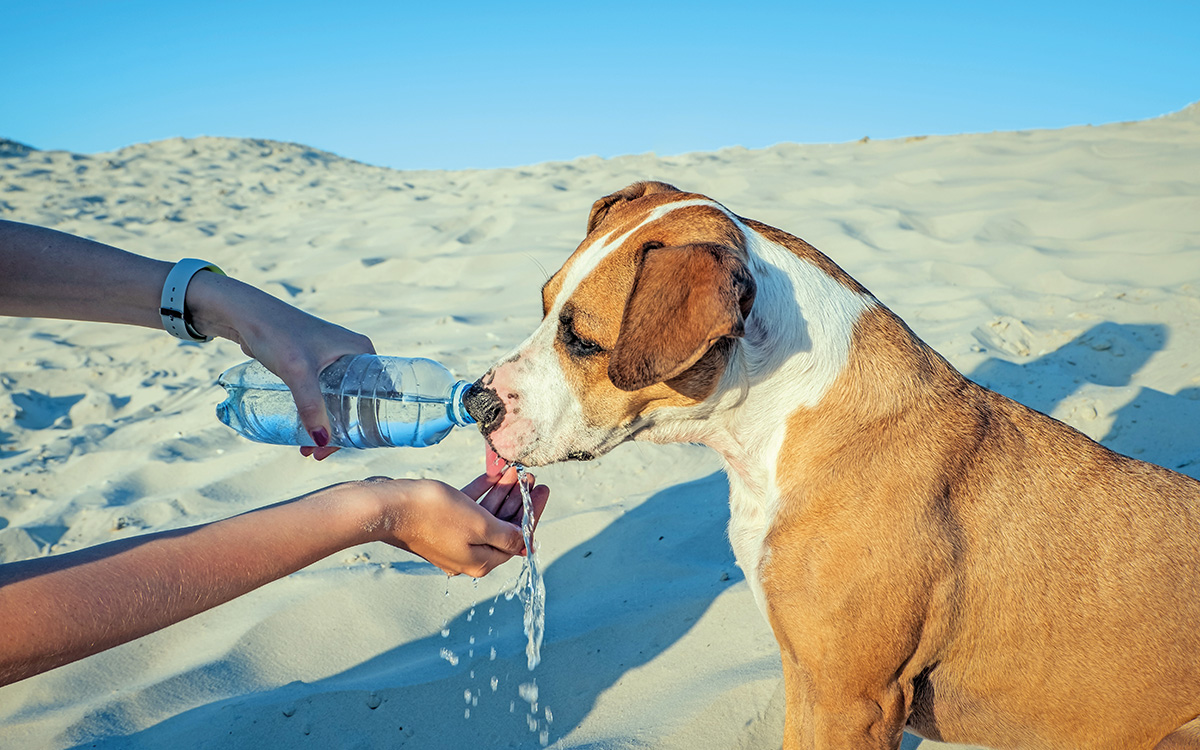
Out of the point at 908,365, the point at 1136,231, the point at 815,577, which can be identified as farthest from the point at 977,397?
the point at 1136,231

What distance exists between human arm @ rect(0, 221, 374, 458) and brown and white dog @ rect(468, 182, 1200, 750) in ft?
1.78

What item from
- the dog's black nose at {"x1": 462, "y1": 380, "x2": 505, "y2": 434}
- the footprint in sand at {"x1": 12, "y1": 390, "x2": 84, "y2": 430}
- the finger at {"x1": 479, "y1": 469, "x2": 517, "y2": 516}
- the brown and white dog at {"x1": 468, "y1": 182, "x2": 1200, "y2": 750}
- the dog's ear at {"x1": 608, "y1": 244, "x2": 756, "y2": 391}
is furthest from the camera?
the footprint in sand at {"x1": 12, "y1": 390, "x2": 84, "y2": 430}

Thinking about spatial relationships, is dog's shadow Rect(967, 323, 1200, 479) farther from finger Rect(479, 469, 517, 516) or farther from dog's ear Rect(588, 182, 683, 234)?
finger Rect(479, 469, 517, 516)

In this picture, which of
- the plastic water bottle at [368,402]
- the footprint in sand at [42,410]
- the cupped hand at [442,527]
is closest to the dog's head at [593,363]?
the cupped hand at [442,527]

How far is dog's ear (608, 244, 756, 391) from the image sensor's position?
1.90 meters

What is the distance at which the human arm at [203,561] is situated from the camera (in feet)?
5.10

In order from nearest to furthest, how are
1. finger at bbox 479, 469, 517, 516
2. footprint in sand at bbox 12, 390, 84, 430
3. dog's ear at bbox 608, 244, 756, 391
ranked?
dog's ear at bbox 608, 244, 756, 391 → finger at bbox 479, 469, 517, 516 → footprint in sand at bbox 12, 390, 84, 430

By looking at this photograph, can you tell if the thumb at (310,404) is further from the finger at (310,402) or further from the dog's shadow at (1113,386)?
the dog's shadow at (1113,386)

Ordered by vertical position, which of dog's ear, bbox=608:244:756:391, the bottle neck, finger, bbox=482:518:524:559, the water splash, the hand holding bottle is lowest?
the water splash

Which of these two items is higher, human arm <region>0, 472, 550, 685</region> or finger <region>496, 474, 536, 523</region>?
human arm <region>0, 472, 550, 685</region>

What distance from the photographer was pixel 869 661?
2.01m

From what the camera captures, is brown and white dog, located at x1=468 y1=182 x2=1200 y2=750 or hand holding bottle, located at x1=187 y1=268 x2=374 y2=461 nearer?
brown and white dog, located at x1=468 y1=182 x2=1200 y2=750

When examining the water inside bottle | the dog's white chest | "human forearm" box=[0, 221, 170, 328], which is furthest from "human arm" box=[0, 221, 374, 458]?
the dog's white chest

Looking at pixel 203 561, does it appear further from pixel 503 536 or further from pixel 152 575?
pixel 503 536
